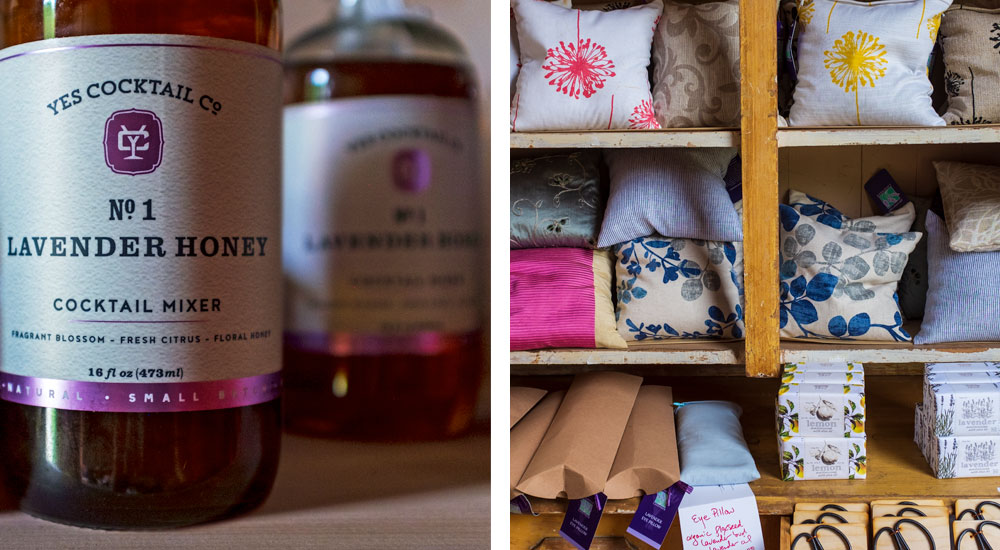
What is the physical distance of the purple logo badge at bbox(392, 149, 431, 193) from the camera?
0.27 m

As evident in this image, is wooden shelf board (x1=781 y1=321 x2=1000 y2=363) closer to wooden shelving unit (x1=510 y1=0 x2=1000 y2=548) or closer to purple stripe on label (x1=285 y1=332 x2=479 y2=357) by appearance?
wooden shelving unit (x1=510 y1=0 x2=1000 y2=548)

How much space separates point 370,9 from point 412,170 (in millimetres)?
95

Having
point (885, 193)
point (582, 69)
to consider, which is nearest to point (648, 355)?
point (582, 69)

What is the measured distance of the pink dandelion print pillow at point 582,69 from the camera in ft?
5.09

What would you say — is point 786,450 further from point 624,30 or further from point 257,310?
point 257,310

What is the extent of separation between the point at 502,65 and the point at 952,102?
1739mm

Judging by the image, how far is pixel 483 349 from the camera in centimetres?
30

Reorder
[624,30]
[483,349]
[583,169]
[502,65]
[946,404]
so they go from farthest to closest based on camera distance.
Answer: [583,169], [624,30], [946,404], [483,349], [502,65]

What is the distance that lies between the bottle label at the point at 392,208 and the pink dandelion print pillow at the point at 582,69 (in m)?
1.30

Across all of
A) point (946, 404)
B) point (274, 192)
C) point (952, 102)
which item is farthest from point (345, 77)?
point (952, 102)

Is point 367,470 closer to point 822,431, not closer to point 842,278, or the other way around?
point 822,431

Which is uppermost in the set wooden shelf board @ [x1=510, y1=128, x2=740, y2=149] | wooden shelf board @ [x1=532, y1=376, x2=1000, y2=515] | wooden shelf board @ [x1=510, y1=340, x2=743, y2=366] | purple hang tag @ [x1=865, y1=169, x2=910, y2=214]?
wooden shelf board @ [x1=510, y1=128, x2=740, y2=149]

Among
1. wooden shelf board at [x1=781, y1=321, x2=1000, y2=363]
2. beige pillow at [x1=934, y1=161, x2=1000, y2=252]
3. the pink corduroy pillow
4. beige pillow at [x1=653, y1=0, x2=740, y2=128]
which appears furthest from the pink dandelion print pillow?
beige pillow at [x1=934, y1=161, x2=1000, y2=252]

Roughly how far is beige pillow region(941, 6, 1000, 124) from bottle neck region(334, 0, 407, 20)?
5.28 ft
